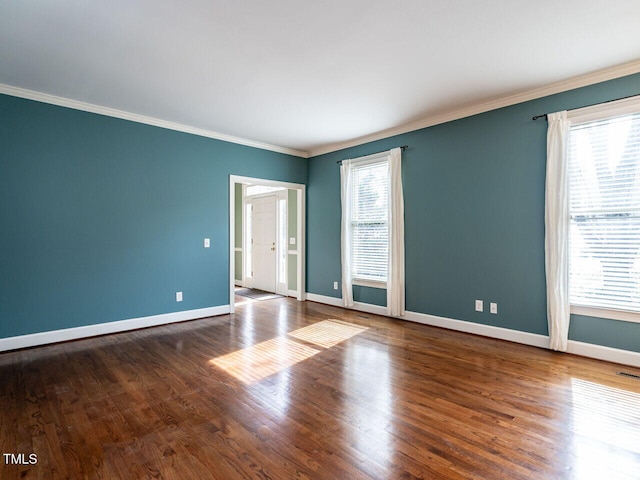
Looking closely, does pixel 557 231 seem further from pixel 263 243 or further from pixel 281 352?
pixel 263 243

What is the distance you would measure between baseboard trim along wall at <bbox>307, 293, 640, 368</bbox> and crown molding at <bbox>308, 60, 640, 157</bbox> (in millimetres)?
2618

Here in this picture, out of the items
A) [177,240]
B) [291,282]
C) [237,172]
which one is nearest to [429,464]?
[177,240]

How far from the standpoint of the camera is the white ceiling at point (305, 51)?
91.7 inches

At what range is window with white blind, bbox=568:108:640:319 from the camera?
3.10 metres

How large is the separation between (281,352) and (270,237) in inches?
158

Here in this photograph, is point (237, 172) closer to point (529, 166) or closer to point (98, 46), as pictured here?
point (98, 46)

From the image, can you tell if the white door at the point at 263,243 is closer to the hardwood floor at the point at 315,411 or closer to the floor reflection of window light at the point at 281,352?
the floor reflection of window light at the point at 281,352

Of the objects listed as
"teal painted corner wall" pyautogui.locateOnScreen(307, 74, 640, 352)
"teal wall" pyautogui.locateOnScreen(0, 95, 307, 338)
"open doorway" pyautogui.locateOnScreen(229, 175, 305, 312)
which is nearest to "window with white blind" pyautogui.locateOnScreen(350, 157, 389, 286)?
"teal painted corner wall" pyautogui.locateOnScreen(307, 74, 640, 352)

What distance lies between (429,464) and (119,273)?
4.08 meters

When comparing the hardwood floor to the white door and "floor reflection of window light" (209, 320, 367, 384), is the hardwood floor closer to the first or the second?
"floor reflection of window light" (209, 320, 367, 384)

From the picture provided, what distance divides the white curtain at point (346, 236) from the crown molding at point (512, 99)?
1.72ft

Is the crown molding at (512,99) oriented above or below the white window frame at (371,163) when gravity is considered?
above

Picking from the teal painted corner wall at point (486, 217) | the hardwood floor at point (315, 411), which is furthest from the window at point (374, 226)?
the hardwood floor at point (315, 411)

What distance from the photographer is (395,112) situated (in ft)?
14.1
